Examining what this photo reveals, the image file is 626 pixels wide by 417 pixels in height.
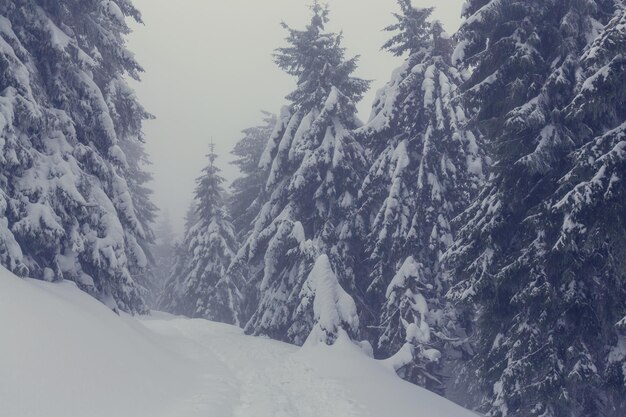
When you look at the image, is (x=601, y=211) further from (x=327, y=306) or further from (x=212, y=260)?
(x=212, y=260)

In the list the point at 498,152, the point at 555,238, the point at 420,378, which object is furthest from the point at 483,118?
the point at 420,378

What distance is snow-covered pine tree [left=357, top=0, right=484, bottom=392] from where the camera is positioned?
53.6 feet

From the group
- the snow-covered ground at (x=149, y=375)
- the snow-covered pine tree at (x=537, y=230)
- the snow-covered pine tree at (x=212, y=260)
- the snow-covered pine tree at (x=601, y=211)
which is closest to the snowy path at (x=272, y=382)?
the snow-covered ground at (x=149, y=375)

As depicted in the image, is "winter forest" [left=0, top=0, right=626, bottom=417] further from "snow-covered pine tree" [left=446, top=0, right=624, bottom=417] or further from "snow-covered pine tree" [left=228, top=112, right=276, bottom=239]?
"snow-covered pine tree" [left=228, top=112, right=276, bottom=239]

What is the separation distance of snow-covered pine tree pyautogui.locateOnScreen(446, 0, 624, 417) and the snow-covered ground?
2.94m

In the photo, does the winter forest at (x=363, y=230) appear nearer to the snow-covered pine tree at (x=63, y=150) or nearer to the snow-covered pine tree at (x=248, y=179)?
the snow-covered pine tree at (x=63, y=150)

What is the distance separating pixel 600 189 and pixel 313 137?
1336 cm

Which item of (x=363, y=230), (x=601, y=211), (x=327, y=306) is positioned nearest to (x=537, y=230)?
(x=601, y=211)

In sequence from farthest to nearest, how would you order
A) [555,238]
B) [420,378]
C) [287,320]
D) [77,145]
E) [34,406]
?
[287,320]
[420,378]
[77,145]
[555,238]
[34,406]

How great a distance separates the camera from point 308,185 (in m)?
20.3

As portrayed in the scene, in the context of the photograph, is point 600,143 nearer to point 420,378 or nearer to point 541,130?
point 541,130

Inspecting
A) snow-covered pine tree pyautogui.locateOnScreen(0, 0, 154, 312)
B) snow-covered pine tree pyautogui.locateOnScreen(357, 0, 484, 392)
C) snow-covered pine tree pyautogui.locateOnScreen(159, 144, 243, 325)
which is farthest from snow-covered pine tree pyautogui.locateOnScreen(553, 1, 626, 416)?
snow-covered pine tree pyautogui.locateOnScreen(159, 144, 243, 325)

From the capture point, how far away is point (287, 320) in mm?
19797

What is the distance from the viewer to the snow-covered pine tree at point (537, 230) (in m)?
9.12
